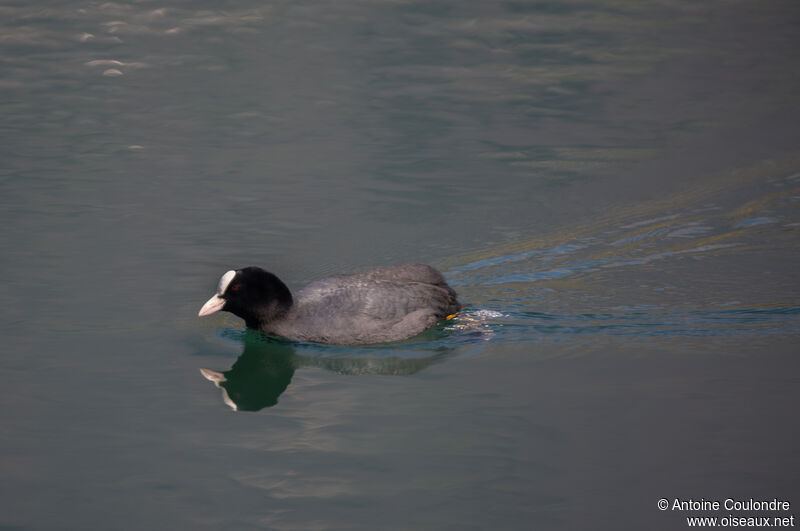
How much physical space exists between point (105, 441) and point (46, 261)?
142 inches

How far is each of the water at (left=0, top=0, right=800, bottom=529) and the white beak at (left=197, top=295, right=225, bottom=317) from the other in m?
0.36

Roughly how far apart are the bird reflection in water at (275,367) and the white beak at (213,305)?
1.47ft

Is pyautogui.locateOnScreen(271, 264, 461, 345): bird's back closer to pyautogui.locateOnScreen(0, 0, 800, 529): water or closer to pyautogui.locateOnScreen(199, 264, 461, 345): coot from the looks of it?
pyautogui.locateOnScreen(199, 264, 461, 345): coot

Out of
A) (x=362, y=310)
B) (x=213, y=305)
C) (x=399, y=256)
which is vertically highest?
(x=213, y=305)

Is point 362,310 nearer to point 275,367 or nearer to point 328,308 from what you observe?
point 328,308

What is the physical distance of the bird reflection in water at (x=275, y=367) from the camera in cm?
713

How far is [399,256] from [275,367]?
8.56ft

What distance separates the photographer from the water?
5.78 metres

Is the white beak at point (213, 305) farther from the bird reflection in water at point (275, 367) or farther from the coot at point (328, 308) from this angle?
the bird reflection in water at point (275, 367)

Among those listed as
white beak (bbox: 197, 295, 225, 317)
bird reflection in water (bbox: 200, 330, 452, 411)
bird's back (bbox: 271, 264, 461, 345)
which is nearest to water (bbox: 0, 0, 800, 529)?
bird reflection in water (bbox: 200, 330, 452, 411)

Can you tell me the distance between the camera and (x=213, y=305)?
773 cm

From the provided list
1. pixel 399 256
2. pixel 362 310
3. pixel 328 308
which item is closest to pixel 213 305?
pixel 328 308

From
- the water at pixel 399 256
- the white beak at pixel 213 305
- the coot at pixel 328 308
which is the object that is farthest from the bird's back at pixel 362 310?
the white beak at pixel 213 305

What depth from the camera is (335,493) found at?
5.60m
